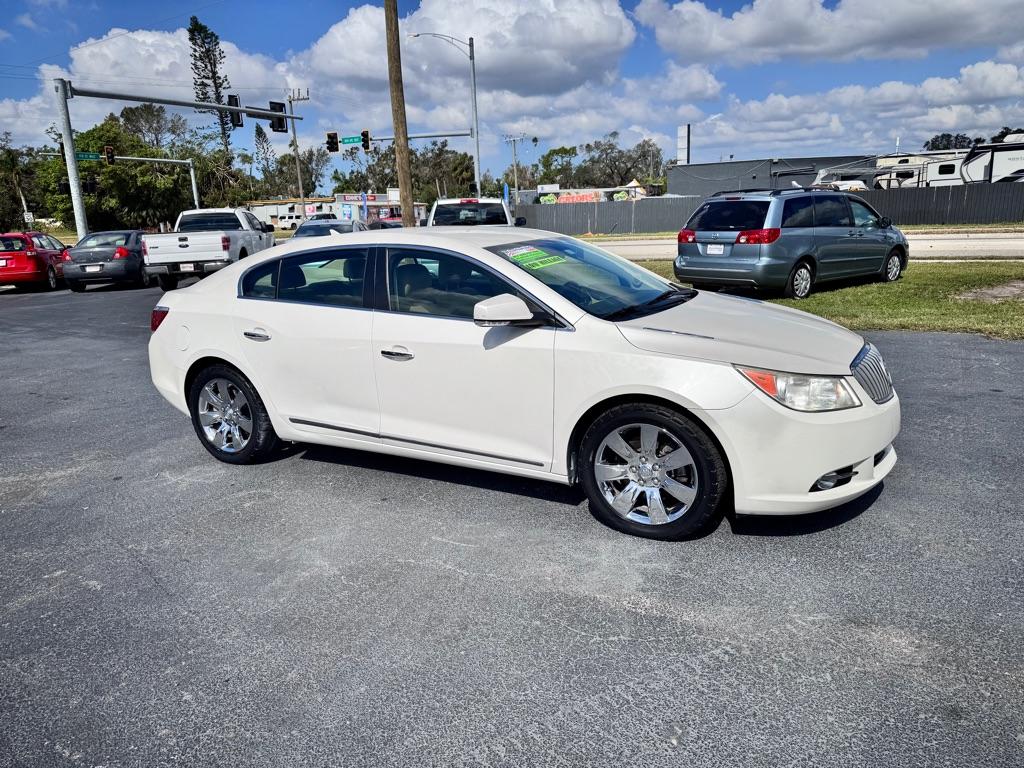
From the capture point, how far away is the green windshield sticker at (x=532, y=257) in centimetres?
444

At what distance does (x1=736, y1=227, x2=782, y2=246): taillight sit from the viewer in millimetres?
11414

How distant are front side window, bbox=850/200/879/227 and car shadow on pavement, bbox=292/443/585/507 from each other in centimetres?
1031

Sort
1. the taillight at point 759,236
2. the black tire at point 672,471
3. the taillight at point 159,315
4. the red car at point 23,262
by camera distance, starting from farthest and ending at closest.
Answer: the red car at point 23,262
the taillight at point 759,236
the taillight at point 159,315
the black tire at point 672,471

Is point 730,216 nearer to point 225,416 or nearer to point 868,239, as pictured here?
point 868,239

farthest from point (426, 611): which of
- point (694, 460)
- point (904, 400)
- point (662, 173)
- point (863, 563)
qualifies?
point (662, 173)

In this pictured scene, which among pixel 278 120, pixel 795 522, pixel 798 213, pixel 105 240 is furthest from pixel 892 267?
pixel 278 120

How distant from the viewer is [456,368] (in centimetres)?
430

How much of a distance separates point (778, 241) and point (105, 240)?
16242mm

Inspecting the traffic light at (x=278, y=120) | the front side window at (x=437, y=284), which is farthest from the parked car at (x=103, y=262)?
the front side window at (x=437, y=284)

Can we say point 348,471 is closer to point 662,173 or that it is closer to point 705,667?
point 705,667

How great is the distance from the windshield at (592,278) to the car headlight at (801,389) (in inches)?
34.9

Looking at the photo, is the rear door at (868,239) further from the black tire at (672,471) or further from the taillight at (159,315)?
the taillight at (159,315)

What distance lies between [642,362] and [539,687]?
164 centimetres

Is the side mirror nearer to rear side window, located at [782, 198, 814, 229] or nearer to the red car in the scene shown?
rear side window, located at [782, 198, 814, 229]
